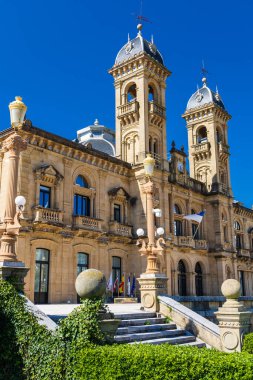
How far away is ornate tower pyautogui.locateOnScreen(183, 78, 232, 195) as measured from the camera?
145 feet

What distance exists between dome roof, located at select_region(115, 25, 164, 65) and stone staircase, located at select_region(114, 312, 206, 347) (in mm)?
26815

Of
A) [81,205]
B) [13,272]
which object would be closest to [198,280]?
[81,205]

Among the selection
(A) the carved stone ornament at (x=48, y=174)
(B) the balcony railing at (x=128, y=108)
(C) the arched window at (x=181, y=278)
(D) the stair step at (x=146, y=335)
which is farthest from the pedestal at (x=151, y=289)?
(B) the balcony railing at (x=128, y=108)

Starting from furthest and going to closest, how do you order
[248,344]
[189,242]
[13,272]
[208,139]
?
[208,139], [189,242], [248,344], [13,272]

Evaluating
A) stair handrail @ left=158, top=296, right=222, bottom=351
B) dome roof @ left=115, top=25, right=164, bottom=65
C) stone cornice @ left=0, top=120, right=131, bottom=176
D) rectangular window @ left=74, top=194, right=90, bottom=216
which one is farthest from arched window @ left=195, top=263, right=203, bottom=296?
stair handrail @ left=158, top=296, right=222, bottom=351

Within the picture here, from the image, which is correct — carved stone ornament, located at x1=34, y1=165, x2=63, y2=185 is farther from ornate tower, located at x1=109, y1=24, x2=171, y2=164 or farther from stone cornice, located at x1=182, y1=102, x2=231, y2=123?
stone cornice, located at x1=182, y1=102, x2=231, y2=123

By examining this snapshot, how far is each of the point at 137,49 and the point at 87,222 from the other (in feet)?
57.4

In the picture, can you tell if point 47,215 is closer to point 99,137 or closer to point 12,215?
point 12,215

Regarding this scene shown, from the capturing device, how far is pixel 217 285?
3984 centimetres

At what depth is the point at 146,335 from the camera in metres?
12.6

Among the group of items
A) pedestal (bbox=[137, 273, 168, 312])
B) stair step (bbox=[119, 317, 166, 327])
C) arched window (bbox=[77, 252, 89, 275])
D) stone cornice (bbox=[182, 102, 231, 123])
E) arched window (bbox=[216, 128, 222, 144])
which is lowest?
stair step (bbox=[119, 317, 166, 327])

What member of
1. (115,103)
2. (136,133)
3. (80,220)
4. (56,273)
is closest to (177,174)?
(136,133)

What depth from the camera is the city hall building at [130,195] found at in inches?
1002

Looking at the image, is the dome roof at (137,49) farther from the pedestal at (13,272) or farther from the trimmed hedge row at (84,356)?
the trimmed hedge row at (84,356)
